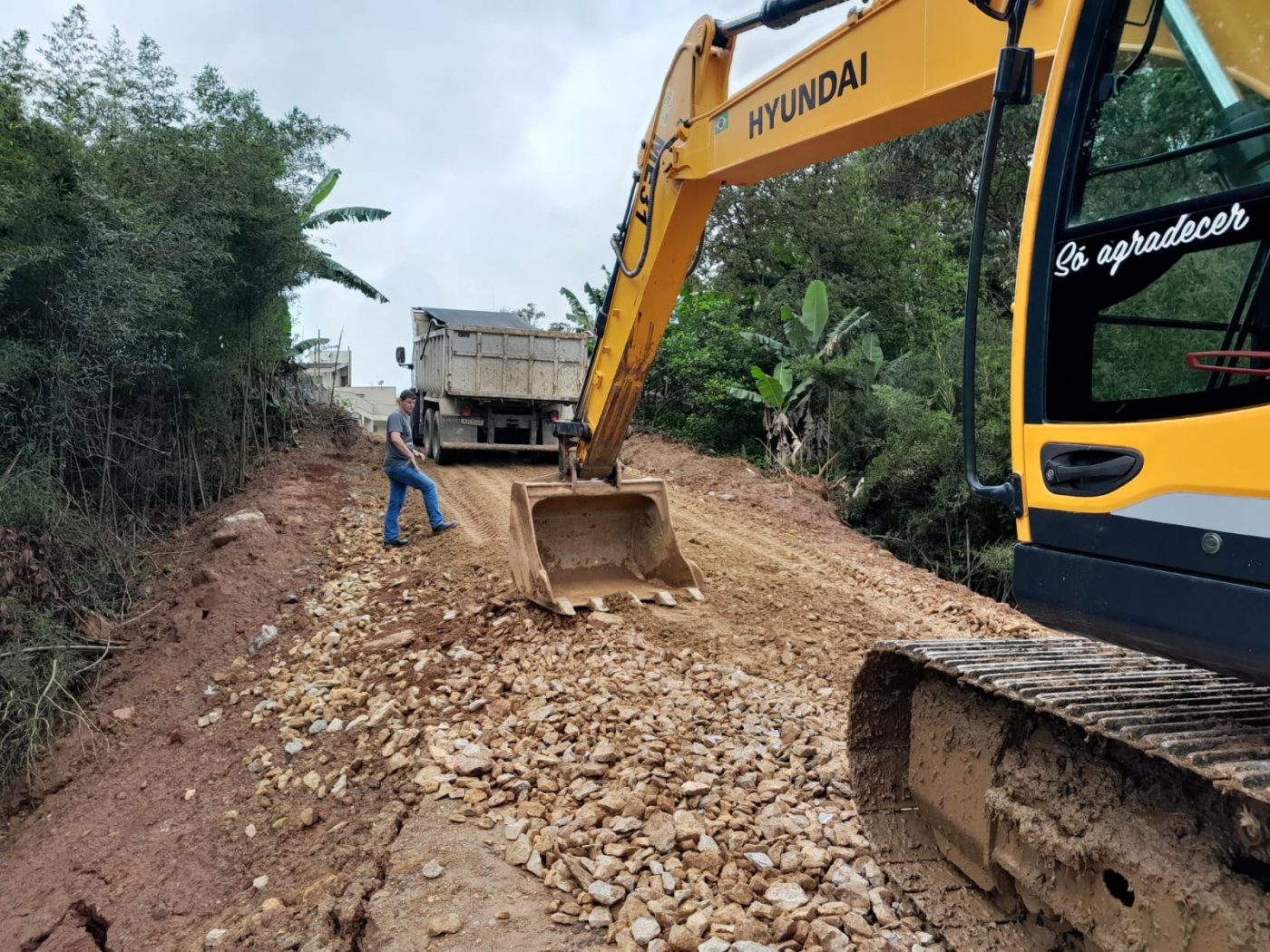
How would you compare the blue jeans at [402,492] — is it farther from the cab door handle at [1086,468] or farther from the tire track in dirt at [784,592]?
the cab door handle at [1086,468]

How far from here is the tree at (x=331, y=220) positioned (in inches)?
471

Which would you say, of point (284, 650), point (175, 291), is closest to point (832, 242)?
point (175, 291)

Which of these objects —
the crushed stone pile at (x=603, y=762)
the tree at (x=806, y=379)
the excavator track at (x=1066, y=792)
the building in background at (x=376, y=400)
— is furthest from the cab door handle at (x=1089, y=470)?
the building in background at (x=376, y=400)

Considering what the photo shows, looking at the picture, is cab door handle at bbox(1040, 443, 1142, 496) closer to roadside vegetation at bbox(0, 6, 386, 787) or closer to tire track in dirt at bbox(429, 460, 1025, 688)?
tire track in dirt at bbox(429, 460, 1025, 688)

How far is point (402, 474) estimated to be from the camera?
8.38 m

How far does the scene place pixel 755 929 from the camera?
8.95ft

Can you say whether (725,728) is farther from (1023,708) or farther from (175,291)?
(175,291)

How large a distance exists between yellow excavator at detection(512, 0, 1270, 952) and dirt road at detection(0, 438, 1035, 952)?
20.9 inches

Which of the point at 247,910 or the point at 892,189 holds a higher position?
the point at 892,189

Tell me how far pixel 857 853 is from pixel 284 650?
4.85m

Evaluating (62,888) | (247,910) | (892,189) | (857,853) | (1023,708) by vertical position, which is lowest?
(62,888)

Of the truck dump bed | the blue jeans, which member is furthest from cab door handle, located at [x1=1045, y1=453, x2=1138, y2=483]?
the truck dump bed

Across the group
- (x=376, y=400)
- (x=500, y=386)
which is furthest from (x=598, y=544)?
(x=376, y=400)

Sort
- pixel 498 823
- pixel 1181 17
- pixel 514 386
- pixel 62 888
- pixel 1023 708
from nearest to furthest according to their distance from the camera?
pixel 1181 17
pixel 1023 708
pixel 498 823
pixel 62 888
pixel 514 386
